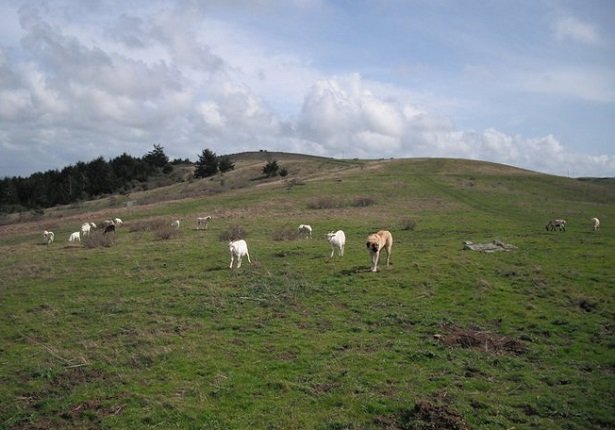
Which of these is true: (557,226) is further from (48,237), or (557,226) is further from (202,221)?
(48,237)

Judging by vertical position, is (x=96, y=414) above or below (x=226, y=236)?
below

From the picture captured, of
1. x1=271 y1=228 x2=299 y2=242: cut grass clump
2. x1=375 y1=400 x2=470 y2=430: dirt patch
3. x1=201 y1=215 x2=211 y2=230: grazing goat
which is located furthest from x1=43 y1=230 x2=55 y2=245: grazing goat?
x1=375 y1=400 x2=470 y2=430: dirt patch

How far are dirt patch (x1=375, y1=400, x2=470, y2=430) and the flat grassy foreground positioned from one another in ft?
0.16

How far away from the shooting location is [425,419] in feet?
33.8

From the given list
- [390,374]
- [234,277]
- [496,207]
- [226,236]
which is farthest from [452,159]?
[390,374]

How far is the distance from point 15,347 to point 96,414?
6.33 meters

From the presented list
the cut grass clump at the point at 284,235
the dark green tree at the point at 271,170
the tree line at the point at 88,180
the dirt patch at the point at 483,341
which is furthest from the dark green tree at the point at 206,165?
the dirt patch at the point at 483,341

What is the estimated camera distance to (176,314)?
18.2 metres

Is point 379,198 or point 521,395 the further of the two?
point 379,198

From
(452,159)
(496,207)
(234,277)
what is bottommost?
(234,277)

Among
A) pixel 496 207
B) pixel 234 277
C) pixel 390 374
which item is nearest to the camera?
pixel 390 374

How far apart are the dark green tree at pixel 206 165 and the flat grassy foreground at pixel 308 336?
6853cm

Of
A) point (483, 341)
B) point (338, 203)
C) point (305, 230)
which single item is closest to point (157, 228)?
point (305, 230)

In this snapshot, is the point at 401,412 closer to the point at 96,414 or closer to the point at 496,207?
the point at 96,414
